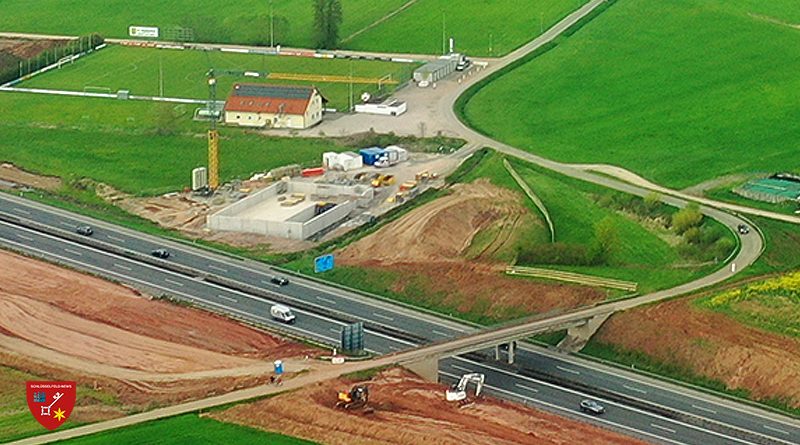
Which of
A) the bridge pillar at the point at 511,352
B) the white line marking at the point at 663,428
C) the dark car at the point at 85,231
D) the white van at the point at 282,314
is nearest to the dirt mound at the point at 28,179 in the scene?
the dark car at the point at 85,231

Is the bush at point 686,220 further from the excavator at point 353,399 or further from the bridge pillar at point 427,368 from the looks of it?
the excavator at point 353,399

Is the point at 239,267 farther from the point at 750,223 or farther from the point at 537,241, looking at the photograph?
the point at 750,223

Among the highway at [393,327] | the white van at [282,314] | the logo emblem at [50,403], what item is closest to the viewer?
the logo emblem at [50,403]

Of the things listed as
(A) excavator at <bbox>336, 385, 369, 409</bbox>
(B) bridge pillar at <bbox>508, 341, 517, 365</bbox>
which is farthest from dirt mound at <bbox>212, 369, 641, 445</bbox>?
(B) bridge pillar at <bbox>508, 341, 517, 365</bbox>

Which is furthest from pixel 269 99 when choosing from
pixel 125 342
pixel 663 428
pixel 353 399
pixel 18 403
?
pixel 663 428

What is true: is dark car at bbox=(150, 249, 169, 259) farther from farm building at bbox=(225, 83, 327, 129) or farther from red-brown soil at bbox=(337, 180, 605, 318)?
farm building at bbox=(225, 83, 327, 129)

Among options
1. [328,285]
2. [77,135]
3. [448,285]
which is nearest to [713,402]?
[448,285]
